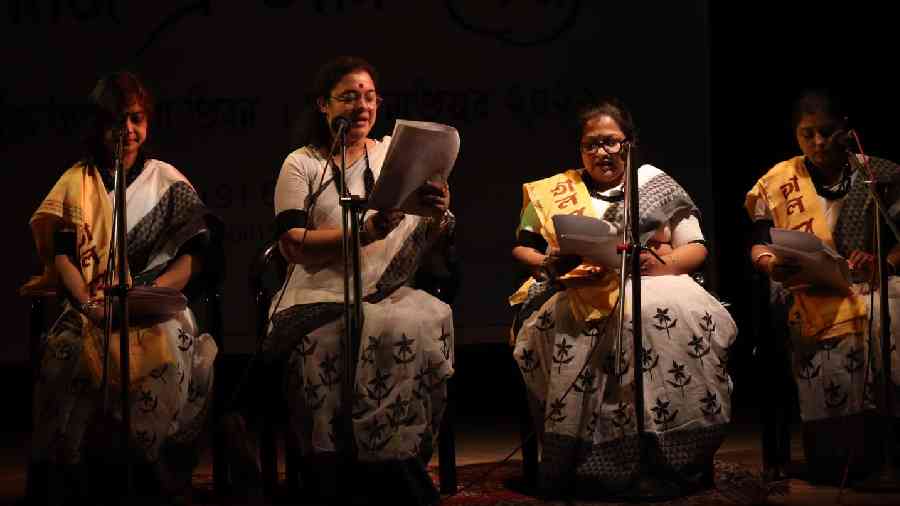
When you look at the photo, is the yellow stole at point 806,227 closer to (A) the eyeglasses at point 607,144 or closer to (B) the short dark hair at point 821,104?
(B) the short dark hair at point 821,104

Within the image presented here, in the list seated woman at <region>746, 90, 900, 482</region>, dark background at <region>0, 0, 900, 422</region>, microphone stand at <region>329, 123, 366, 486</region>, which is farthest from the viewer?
dark background at <region>0, 0, 900, 422</region>

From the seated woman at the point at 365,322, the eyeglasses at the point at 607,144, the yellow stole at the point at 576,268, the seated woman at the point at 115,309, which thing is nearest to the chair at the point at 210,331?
the seated woman at the point at 115,309

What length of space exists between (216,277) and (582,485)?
4.87 ft

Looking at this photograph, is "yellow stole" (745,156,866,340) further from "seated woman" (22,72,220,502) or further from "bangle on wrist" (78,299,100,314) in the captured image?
"bangle on wrist" (78,299,100,314)

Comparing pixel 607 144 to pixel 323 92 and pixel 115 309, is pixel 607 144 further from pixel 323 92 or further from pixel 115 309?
pixel 115 309

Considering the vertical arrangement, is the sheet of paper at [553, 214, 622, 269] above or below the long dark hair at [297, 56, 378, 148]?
below

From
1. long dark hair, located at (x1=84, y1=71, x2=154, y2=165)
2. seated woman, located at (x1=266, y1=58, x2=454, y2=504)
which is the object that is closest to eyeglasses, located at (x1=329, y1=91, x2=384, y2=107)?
seated woman, located at (x1=266, y1=58, x2=454, y2=504)

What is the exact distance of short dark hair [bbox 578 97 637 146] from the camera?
4324 millimetres

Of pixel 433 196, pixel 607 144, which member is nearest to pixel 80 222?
pixel 433 196

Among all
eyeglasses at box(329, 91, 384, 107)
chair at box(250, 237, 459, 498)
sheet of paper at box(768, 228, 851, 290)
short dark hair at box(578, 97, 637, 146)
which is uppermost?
eyeglasses at box(329, 91, 384, 107)

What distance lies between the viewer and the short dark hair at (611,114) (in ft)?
14.2

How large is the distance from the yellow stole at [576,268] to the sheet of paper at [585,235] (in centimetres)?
26

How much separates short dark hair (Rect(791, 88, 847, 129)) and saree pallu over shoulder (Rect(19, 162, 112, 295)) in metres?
2.50

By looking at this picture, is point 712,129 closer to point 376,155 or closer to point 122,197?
point 376,155
